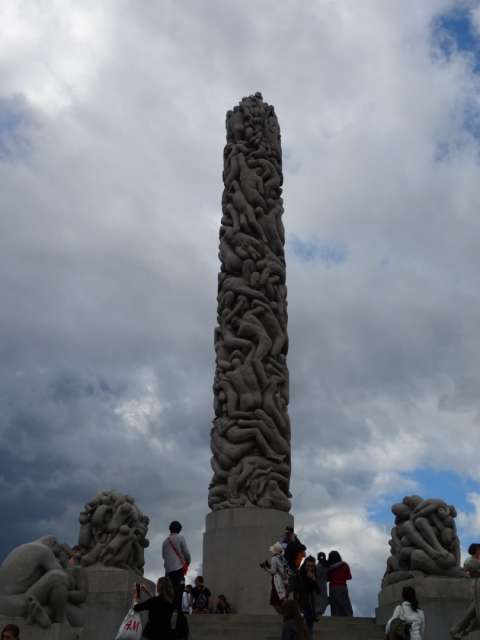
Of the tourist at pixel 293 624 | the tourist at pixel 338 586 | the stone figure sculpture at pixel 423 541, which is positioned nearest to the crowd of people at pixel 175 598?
the tourist at pixel 293 624

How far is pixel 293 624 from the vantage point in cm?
899

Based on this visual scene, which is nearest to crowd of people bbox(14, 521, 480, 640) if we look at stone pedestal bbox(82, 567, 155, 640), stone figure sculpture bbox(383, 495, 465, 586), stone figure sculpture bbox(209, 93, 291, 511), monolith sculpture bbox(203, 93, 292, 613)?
stone pedestal bbox(82, 567, 155, 640)

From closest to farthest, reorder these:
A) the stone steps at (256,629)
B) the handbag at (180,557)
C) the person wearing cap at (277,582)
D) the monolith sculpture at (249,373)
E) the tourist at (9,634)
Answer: the tourist at (9,634) → the person wearing cap at (277,582) → the handbag at (180,557) → the stone steps at (256,629) → the monolith sculpture at (249,373)

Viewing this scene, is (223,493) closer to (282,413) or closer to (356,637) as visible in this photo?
(282,413)

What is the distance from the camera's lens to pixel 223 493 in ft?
51.3

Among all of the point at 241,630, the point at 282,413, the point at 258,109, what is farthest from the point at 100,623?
the point at 258,109

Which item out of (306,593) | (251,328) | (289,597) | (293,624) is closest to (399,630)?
(293,624)

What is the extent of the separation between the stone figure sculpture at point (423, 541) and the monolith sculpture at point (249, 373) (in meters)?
3.68

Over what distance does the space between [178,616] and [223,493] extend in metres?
7.50

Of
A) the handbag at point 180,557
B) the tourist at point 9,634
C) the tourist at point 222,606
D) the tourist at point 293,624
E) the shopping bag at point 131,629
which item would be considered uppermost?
the handbag at point 180,557

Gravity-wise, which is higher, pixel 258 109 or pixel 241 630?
pixel 258 109

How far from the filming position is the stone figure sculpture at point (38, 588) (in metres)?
9.24

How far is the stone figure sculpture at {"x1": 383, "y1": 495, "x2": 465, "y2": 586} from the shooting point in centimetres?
1123

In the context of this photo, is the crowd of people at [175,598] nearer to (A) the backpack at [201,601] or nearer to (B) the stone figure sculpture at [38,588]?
(A) the backpack at [201,601]
